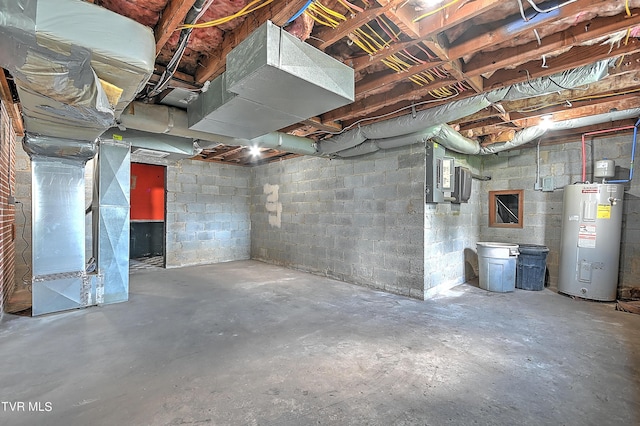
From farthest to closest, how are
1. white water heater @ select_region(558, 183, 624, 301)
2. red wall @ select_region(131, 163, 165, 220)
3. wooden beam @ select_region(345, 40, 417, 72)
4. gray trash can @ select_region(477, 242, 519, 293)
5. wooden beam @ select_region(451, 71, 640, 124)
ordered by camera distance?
red wall @ select_region(131, 163, 165, 220) < gray trash can @ select_region(477, 242, 519, 293) < white water heater @ select_region(558, 183, 624, 301) < wooden beam @ select_region(451, 71, 640, 124) < wooden beam @ select_region(345, 40, 417, 72)

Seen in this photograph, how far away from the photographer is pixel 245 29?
1899 mm

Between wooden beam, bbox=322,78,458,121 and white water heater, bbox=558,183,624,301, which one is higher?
wooden beam, bbox=322,78,458,121

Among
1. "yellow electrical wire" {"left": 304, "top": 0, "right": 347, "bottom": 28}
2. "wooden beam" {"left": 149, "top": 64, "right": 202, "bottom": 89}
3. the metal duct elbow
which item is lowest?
the metal duct elbow

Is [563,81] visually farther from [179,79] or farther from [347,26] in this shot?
[179,79]

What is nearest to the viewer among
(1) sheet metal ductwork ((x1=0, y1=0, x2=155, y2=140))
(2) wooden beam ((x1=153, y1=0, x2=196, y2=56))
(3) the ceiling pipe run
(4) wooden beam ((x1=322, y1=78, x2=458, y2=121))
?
(1) sheet metal ductwork ((x1=0, y1=0, x2=155, y2=140))

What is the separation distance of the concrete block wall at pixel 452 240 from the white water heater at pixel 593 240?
4.06ft

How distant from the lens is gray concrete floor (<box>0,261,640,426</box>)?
164 cm

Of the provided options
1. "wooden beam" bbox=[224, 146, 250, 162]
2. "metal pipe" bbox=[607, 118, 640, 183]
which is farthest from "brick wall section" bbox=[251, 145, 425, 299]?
"metal pipe" bbox=[607, 118, 640, 183]

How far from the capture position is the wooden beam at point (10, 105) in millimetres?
2555

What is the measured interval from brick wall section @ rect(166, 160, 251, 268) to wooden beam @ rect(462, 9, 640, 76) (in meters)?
5.52

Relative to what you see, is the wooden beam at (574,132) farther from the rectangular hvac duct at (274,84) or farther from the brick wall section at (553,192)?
the rectangular hvac duct at (274,84)

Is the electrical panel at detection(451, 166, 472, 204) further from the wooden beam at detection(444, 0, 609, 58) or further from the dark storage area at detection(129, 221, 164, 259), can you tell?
the dark storage area at detection(129, 221, 164, 259)

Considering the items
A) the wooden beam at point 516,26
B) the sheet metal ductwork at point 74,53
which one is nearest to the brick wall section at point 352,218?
the wooden beam at point 516,26

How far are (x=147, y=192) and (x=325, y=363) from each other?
A: 561cm
